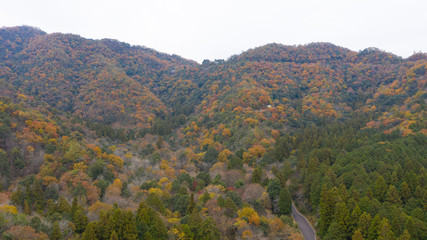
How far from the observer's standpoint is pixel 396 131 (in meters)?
55.8

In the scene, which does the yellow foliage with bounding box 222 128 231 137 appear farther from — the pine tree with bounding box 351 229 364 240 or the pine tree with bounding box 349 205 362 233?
the pine tree with bounding box 351 229 364 240

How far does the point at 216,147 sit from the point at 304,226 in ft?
117

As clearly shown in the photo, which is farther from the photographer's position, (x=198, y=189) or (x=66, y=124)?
(x=66, y=124)

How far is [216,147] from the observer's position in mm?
71562

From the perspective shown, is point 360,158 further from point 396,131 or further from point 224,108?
point 224,108

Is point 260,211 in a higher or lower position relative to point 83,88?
lower

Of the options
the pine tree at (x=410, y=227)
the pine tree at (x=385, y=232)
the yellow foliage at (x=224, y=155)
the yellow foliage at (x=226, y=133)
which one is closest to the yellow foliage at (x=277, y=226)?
the pine tree at (x=385, y=232)

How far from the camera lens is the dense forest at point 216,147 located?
32031 mm

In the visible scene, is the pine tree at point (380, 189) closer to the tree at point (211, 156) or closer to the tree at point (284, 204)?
the tree at point (284, 204)

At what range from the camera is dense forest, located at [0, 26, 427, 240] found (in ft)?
105

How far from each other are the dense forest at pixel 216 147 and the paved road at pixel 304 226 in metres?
1.17

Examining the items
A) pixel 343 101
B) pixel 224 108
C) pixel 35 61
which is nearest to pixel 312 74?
pixel 343 101

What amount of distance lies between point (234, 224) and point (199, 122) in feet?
201

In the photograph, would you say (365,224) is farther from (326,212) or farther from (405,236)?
(326,212)
